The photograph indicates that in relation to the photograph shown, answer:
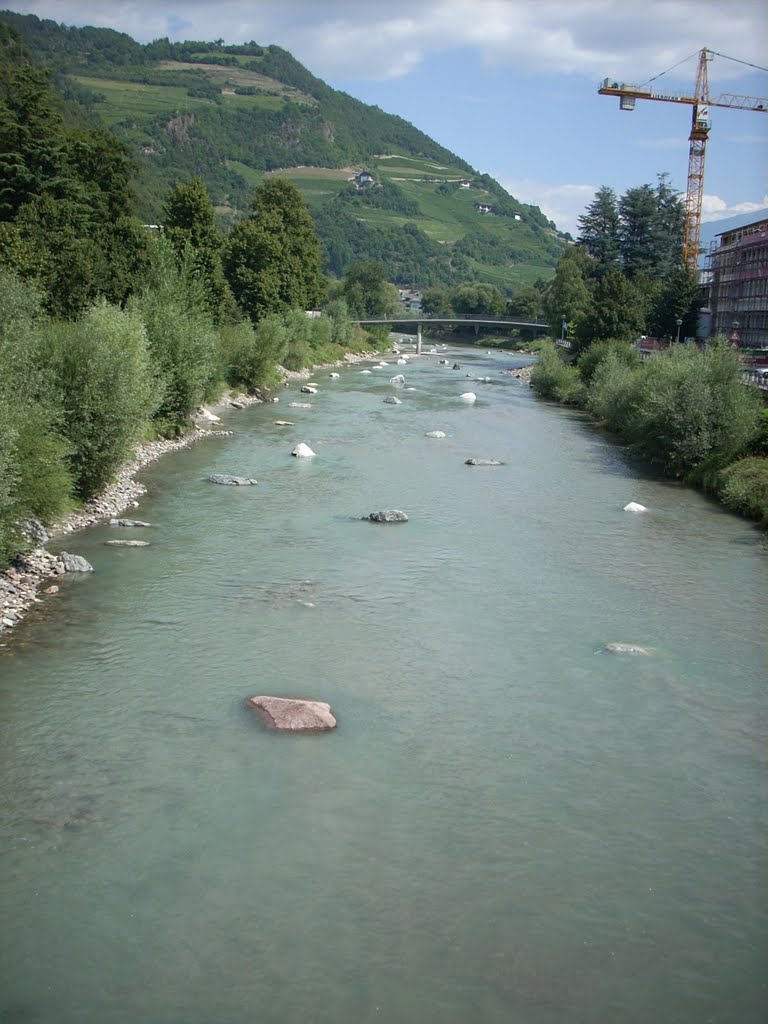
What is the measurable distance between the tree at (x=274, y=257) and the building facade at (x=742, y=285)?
3214 centimetres

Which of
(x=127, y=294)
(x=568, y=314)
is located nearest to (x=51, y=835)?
(x=127, y=294)

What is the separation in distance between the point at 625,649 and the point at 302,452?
20427 mm

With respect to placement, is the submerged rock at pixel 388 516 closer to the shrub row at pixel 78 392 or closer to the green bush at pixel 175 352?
the shrub row at pixel 78 392

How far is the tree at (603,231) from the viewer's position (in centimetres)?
10844

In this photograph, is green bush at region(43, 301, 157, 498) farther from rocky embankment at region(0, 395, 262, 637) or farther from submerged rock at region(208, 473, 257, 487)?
submerged rock at region(208, 473, 257, 487)

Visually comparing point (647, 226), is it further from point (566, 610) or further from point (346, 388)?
point (566, 610)

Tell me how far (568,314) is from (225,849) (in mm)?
92890

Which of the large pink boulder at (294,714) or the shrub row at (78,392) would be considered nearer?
the large pink boulder at (294,714)

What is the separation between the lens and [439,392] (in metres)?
63.9

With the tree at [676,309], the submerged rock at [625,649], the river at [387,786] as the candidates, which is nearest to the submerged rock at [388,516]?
the river at [387,786]

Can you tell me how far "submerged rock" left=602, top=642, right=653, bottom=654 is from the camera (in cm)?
1836

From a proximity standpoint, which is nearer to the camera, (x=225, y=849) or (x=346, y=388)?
(x=225, y=849)

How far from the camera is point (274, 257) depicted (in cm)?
6862

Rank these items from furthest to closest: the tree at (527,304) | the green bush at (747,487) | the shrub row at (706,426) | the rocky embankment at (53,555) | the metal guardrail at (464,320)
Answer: the tree at (527,304), the metal guardrail at (464,320), the shrub row at (706,426), the green bush at (747,487), the rocky embankment at (53,555)
